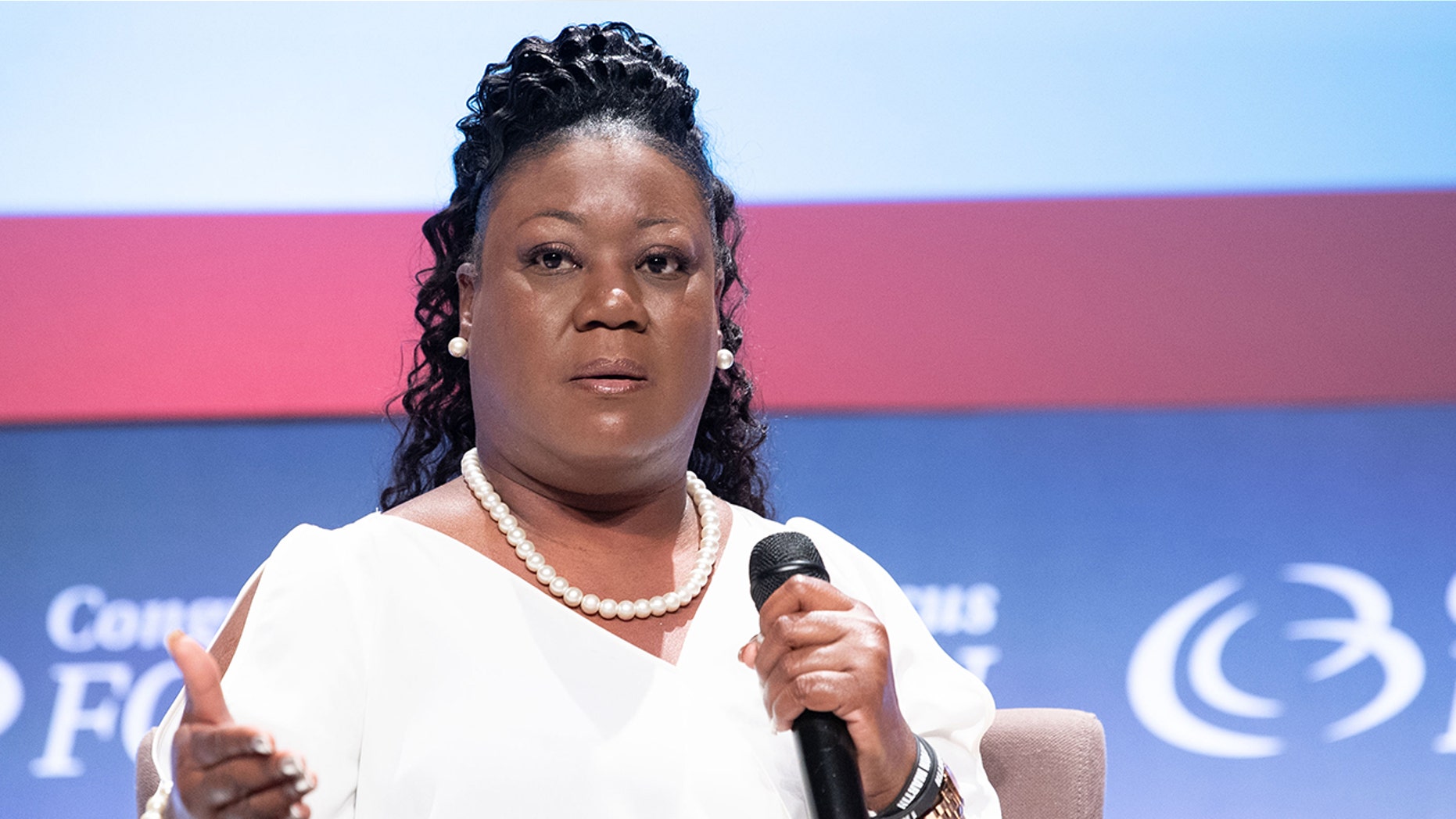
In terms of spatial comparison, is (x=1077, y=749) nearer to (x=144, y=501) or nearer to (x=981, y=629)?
(x=981, y=629)

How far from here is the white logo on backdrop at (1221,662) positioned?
7.38 ft

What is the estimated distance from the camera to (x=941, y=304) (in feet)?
7.54

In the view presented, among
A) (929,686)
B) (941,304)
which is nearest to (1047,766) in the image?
(929,686)

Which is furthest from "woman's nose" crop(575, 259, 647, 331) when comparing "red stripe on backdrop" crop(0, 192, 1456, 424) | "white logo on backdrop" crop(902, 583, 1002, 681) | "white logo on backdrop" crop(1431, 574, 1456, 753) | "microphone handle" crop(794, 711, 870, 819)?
"white logo on backdrop" crop(1431, 574, 1456, 753)

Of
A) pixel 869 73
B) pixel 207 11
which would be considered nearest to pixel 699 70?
pixel 869 73

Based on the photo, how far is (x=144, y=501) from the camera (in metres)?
2.18

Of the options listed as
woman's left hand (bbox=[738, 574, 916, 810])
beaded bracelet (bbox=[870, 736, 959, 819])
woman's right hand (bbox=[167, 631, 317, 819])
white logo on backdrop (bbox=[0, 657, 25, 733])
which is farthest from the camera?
white logo on backdrop (bbox=[0, 657, 25, 733])

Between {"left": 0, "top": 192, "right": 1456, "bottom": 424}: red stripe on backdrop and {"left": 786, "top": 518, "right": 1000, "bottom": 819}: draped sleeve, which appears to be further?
{"left": 0, "top": 192, "right": 1456, "bottom": 424}: red stripe on backdrop

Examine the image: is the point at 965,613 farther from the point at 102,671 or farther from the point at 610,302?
the point at 102,671

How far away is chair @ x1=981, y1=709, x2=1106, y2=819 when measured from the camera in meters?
1.56

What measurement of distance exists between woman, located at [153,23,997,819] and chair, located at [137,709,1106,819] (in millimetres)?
147

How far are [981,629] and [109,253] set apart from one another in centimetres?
153

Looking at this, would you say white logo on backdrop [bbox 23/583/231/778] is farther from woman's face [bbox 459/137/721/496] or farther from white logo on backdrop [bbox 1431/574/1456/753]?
white logo on backdrop [bbox 1431/574/1456/753]

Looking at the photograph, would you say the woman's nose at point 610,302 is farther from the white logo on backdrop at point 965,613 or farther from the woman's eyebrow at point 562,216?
the white logo on backdrop at point 965,613
